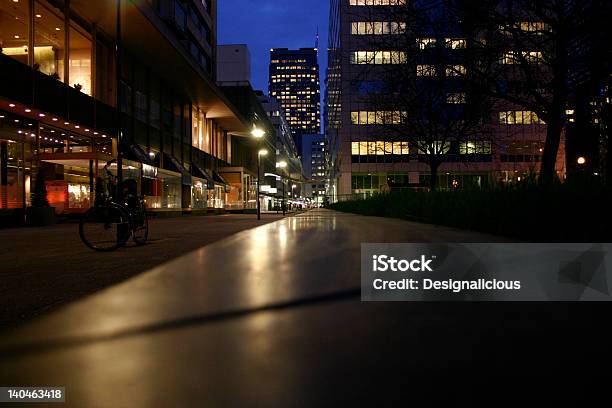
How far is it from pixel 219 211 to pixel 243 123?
1057cm

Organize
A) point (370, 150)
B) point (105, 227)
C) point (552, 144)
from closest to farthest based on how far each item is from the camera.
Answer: point (105, 227)
point (552, 144)
point (370, 150)

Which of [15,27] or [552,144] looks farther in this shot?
[15,27]

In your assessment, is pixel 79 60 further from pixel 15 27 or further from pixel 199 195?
pixel 199 195

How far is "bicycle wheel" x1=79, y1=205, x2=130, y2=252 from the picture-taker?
7.88 meters

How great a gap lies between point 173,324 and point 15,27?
66.8ft

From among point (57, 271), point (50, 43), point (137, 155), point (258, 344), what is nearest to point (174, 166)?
point (137, 155)

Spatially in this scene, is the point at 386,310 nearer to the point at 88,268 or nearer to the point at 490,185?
the point at 88,268

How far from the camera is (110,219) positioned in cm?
798

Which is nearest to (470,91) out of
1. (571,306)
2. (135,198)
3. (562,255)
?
(562,255)

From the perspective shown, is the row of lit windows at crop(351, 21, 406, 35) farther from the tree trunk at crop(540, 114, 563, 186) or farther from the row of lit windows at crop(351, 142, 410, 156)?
the row of lit windows at crop(351, 142, 410, 156)

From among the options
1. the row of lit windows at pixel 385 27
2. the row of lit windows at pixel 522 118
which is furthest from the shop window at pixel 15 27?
the row of lit windows at pixel 522 118

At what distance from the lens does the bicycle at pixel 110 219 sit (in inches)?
311

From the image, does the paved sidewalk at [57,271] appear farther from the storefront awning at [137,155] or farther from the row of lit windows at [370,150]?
the row of lit windows at [370,150]

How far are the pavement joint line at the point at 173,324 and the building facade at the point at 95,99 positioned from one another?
9.14 m
